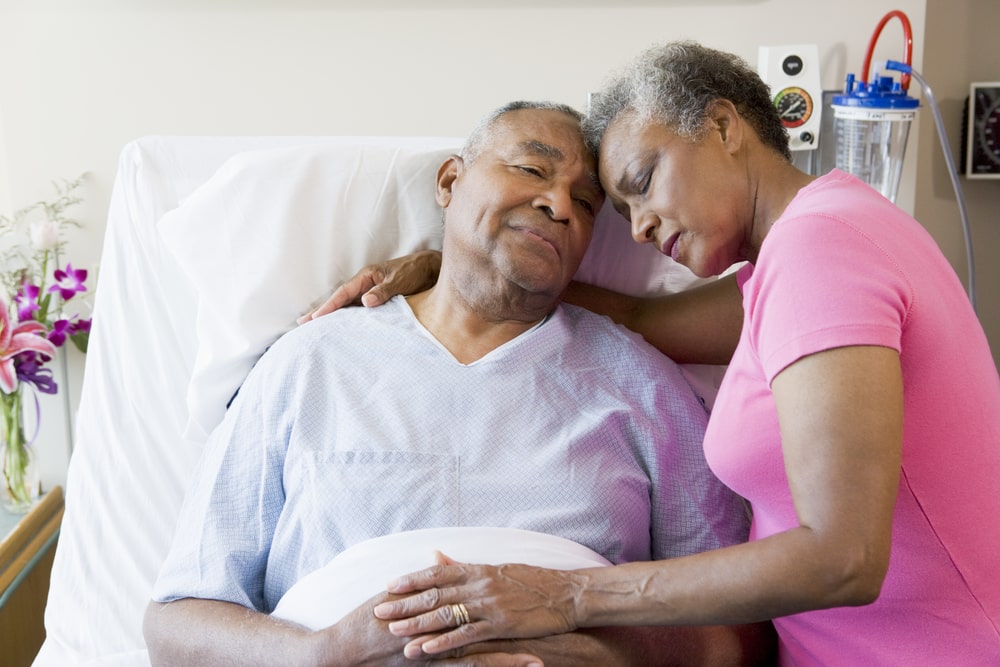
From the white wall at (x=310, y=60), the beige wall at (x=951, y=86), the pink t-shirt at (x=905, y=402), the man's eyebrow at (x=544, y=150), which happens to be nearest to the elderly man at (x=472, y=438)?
the man's eyebrow at (x=544, y=150)

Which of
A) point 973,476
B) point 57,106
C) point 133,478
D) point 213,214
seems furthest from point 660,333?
point 57,106

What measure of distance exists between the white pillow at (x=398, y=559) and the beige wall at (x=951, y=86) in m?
1.31

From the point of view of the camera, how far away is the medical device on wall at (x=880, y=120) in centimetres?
185

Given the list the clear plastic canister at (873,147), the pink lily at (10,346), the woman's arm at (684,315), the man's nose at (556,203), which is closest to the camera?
the man's nose at (556,203)

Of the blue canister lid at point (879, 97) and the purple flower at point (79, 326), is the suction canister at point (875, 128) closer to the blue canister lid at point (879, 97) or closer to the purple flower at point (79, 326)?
the blue canister lid at point (879, 97)

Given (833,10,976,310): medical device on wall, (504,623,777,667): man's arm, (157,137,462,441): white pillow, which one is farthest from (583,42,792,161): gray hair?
(833,10,976,310): medical device on wall

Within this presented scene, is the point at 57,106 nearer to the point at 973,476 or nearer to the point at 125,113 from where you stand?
the point at 125,113

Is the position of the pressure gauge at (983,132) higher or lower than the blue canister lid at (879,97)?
lower

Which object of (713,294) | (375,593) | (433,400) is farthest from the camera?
(713,294)

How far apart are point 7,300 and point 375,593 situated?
46.5 inches

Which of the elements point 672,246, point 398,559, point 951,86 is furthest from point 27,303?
point 951,86

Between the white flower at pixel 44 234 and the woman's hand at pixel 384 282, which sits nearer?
the woman's hand at pixel 384 282

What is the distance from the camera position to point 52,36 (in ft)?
6.45

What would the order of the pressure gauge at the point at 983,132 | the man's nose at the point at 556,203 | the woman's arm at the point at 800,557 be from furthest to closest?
1. the pressure gauge at the point at 983,132
2. the man's nose at the point at 556,203
3. the woman's arm at the point at 800,557
